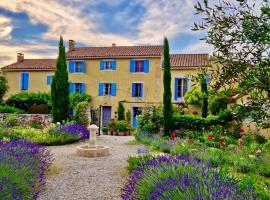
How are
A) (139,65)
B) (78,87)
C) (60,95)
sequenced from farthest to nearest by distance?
1. (78,87)
2. (139,65)
3. (60,95)

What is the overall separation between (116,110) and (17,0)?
67.4 ft

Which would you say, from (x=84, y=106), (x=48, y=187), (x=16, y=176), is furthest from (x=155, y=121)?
(x=16, y=176)

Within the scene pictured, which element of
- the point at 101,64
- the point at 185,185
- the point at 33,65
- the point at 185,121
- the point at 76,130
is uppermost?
the point at 33,65

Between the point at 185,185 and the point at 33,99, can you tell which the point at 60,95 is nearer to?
the point at 33,99

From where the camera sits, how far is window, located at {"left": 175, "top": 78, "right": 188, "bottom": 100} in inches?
1113

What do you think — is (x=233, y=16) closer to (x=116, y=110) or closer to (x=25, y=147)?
(x=25, y=147)

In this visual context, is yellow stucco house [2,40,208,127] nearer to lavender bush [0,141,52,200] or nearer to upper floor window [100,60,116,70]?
upper floor window [100,60,116,70]

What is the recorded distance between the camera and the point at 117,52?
3042 centimetres

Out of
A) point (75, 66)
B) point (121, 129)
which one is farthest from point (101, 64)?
point (121, 129)

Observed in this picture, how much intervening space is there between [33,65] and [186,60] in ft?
49.9

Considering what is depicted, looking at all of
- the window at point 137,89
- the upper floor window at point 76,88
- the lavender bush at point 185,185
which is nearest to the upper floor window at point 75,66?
the upper floor window at point 76,88

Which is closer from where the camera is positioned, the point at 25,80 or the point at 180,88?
the point at 180,88

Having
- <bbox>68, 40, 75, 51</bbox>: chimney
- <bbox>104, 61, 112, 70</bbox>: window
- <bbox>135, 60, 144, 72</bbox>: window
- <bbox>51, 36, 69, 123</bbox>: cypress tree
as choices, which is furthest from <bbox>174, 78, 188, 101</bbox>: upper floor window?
<bbox>68, 40, 75, 51</bbox>: chimney

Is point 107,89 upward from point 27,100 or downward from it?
upward
